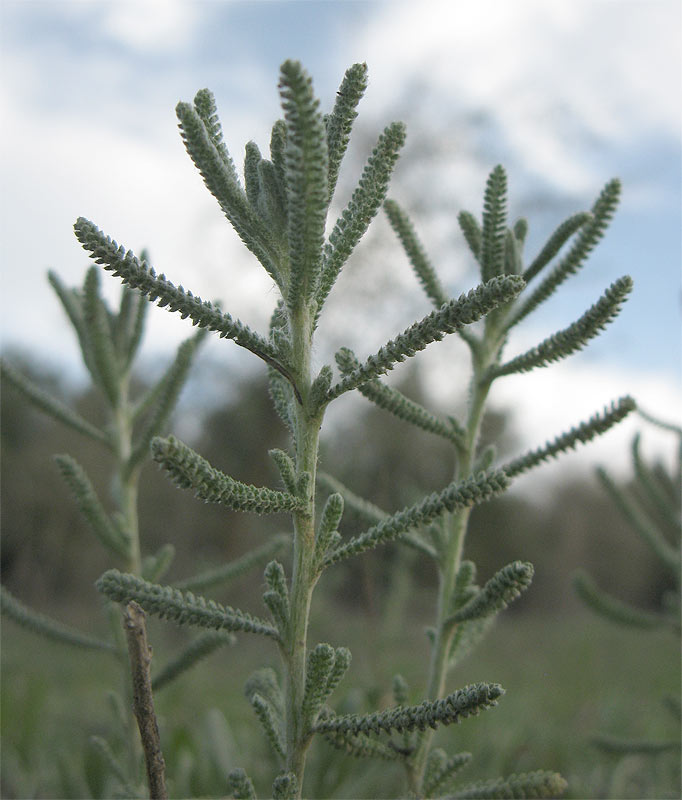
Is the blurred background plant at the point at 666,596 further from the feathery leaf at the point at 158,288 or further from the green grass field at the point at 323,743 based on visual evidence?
the feathery leaf at the point at 158,288

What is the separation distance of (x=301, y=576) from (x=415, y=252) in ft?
1.64

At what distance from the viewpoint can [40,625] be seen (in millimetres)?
1258

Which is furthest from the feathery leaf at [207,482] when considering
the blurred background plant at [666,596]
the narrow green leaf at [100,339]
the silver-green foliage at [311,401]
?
the blurred background plant at [666,596]

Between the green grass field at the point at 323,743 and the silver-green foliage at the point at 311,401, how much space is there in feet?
2.15

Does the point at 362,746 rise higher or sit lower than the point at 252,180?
lower

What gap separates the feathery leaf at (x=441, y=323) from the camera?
618 millimetres

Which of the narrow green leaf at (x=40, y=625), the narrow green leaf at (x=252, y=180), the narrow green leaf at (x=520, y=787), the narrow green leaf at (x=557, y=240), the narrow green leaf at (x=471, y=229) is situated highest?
the narrow green leaf at (x=471, y=229)

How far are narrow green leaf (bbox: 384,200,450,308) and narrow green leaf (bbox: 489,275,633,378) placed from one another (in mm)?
133

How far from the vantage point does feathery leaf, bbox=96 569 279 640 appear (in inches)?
26.8

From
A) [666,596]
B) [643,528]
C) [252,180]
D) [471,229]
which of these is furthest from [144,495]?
[252,180]

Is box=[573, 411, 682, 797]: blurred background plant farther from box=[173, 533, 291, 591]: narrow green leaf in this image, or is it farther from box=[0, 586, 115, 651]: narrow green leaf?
box=[0, 586, 115, 651]: narrow green leaf

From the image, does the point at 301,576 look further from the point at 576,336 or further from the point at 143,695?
the point at 576,336

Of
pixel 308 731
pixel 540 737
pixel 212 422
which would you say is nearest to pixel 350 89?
pixel 308 731

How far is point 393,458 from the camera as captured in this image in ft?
26.6
